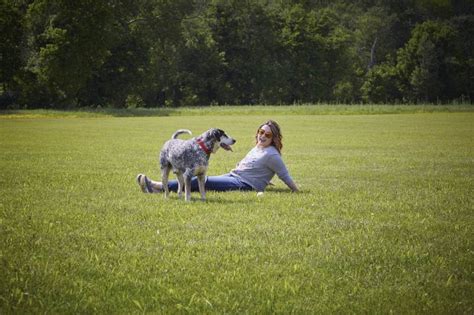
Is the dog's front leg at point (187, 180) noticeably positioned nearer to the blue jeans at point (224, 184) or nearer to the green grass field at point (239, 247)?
the green grass field at point (239, 247)

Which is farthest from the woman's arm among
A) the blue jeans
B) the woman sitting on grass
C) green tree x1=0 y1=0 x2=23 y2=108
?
green tree x1=0 y1=0 x2=23 y2=108

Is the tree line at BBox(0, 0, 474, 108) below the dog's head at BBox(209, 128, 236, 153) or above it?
above

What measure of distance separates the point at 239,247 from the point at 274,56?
81.4 metres

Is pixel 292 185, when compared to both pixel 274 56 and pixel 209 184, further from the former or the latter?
pixel 274 56

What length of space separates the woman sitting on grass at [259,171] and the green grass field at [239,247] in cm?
32

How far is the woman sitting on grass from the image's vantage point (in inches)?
429

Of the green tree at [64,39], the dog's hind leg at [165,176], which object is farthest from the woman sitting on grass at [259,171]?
the green tree at [64,39]

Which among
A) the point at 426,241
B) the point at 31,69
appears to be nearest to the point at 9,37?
the point at 31,69

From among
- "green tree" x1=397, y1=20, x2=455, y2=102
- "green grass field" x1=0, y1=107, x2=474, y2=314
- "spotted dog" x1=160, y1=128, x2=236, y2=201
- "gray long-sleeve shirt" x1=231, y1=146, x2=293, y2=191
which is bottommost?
"green grass field" x1=0, y1=107, x2=474, y2=314

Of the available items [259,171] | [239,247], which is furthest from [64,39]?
[239,247]

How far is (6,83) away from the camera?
6031 centimetres

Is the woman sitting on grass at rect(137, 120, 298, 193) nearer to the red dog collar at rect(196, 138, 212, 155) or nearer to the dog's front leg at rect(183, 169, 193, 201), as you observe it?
the dog's front leg at rect(183, 169, 193, 201)

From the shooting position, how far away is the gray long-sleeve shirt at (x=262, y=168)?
10.9m

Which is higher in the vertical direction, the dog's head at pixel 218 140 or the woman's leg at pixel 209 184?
the dog's head at pixel 218 140
